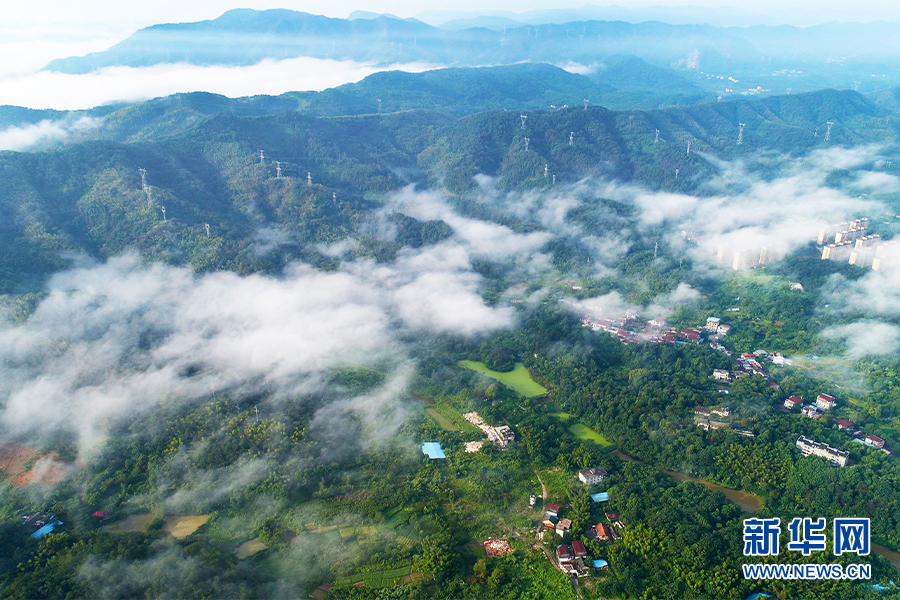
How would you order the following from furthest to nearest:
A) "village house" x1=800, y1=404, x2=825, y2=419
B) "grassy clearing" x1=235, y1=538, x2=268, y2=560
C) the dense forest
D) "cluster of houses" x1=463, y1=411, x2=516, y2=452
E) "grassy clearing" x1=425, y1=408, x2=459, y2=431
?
"grassy clearing" x1=425, y1=408, x2=459, y2=431, "village house" x1=800, y1=404, x2=825, y2=419, "cluster of houses" x1=463, y1=411, x2=516, y2=452, "grassy clearing" x1=235, y1=538, x2=268, y2=560, the dense forest

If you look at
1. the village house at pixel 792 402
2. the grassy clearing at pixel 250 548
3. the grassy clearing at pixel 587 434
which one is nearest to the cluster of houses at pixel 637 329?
the village house at pixel 792 402

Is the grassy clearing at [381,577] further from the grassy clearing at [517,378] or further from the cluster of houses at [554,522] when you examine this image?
the grassy clearing at [517,378]

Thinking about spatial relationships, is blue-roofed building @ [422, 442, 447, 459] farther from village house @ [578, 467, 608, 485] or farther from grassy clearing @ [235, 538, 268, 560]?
grassy clearing @ [235, 538, 268, 560]

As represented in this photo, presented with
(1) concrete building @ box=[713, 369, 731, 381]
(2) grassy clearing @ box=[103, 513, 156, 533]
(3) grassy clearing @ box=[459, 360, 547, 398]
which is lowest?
(3) grassy clearing @ box=[459, 360, 547, 398]

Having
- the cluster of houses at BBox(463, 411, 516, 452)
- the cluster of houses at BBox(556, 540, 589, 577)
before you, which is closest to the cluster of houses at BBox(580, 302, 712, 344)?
the cluster of houses at BBox(463, 411, 516, 452)

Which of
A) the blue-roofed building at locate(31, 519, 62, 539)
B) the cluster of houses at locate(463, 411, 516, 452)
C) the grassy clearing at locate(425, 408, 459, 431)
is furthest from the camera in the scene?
the grassy clearing at locate(425, 408, 459, 431)

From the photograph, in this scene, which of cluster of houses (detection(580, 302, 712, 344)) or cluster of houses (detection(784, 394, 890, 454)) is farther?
cluster of houses (detection(580, 302, 712, 344))
